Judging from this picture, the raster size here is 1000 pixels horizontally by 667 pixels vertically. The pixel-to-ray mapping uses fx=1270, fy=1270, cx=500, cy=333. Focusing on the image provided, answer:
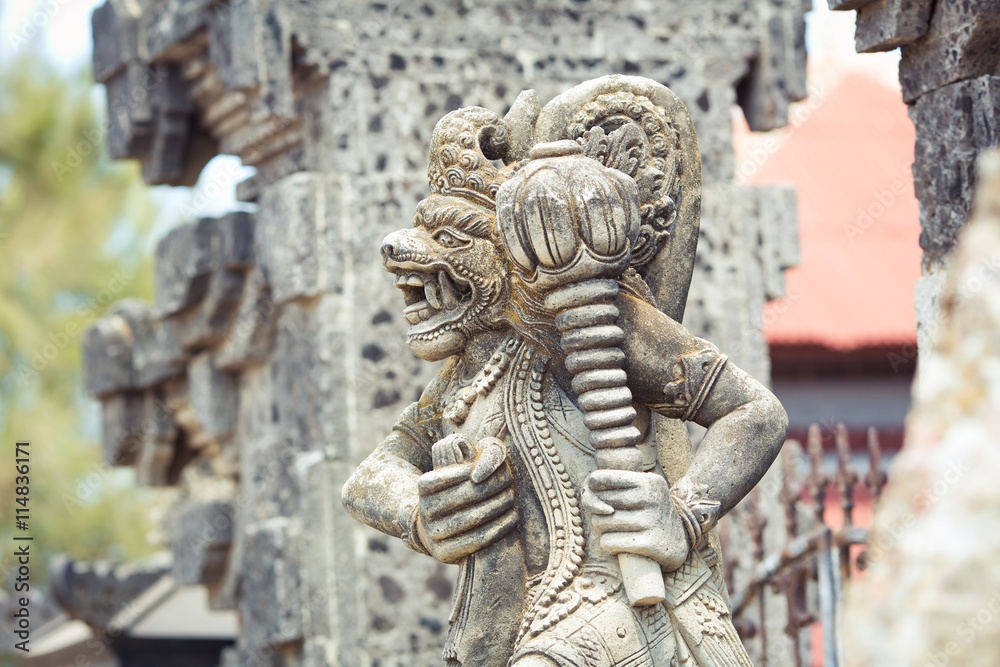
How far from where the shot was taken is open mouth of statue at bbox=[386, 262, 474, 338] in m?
2.90

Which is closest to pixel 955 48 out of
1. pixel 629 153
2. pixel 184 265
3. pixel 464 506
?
pixel 629 153

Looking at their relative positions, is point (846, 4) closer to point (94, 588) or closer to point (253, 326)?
point (253, 326)

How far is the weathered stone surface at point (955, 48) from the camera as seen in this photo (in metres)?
3.25

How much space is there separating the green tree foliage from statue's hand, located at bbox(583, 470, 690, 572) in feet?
40.6

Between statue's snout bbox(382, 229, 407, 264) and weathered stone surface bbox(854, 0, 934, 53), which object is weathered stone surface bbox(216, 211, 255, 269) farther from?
weathered stone surface bbox(854, 0, 934, 53)

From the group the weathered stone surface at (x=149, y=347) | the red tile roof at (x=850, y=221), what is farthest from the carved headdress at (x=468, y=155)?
the red tile roof at (x=850, y=221)

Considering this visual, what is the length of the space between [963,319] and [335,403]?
4101 millimetres

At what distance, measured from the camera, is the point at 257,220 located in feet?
18.9

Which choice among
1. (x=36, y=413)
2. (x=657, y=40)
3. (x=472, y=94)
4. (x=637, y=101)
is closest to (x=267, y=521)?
(x=472, y=94)

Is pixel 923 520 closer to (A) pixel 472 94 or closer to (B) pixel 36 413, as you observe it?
(A) pixel 472 94

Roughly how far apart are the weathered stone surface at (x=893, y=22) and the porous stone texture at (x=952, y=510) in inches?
87.6

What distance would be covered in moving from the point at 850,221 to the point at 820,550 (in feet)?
18.5

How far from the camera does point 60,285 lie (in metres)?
15.6

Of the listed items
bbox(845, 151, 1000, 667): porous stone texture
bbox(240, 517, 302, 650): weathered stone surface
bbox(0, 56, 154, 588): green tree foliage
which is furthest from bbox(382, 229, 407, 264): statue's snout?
bbox(0, 56, 154, 588): green tree foliage
